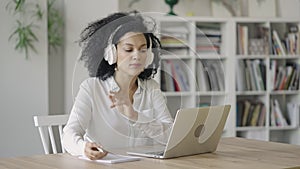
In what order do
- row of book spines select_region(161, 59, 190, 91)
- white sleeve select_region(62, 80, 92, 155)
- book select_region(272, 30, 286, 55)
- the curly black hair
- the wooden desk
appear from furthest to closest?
book select_region(272, 30, 286, 55), row of book spines select_region(161, 59, 190, 91), white sleeve select_region(62, 80, 92, 155), the curly black hair, the wooden desk

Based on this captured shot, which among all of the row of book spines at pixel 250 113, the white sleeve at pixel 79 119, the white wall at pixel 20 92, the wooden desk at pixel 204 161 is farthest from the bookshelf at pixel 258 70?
the white sleeve at pixel 79 119

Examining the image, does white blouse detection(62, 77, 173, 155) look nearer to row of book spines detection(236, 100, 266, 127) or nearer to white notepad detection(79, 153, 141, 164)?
white notepad detection(79, 153, 141, 164)

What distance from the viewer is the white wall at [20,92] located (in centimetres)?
446

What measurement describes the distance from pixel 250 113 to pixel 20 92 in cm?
195

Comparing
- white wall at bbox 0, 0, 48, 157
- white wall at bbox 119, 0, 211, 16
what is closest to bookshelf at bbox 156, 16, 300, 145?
white wall at bbox 119, 0, 211, 16

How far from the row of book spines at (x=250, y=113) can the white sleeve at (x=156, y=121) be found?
294 centimetres

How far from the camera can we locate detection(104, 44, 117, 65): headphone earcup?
93.7 inches

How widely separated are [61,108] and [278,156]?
2.72m

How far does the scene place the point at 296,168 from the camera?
89.7 inches

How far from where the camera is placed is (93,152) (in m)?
2.36

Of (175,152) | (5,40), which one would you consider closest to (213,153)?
(175,152)

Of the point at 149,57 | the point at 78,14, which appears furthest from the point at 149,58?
the point at 78,14

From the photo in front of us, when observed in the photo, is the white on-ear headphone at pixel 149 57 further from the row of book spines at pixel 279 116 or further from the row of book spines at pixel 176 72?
the row of book spines at pixel 279 116

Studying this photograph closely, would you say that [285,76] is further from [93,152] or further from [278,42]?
[93,152]
